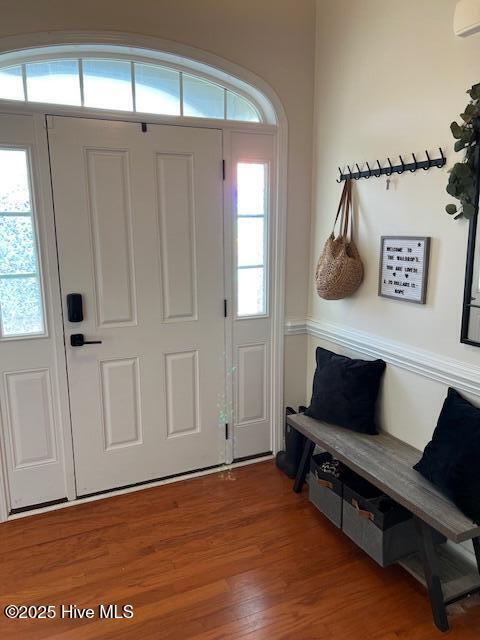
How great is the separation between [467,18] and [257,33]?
4.23 feet

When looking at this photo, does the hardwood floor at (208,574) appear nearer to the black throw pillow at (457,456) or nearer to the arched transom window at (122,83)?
the black throw pillow at (457,456)

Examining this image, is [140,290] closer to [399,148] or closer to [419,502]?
[399,148]

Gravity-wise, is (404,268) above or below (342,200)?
below

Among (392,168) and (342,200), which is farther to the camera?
(342,200)

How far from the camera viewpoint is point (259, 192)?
9.08ft

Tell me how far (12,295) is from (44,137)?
2.65 ft

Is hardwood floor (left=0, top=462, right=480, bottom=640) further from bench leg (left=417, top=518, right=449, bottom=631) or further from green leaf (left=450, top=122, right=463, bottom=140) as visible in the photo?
green leaf (left=450, top=122, right=463, bottom=140)

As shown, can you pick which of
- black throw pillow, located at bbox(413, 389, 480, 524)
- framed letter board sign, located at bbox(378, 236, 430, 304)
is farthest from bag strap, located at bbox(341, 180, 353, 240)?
black throw pillow, located at bbox(413, 389, 480, 524)

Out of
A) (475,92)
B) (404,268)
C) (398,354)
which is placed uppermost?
(475,92)

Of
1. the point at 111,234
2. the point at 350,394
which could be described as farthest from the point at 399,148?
the point at 111,234

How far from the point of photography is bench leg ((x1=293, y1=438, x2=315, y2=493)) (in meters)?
2.60

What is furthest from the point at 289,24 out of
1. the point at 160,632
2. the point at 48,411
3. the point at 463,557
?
the point at 160,632

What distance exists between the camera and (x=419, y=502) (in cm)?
179

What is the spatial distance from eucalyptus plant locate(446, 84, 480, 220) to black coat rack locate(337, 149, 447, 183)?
143 mm
